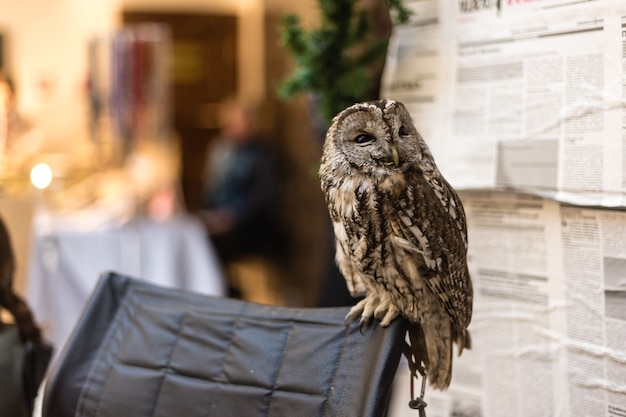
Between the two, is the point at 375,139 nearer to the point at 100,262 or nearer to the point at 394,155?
the point at 394,155

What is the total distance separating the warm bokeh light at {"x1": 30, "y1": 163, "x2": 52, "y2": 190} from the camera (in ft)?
8.91

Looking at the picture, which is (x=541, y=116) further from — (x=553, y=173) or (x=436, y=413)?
(x=436, y=413)

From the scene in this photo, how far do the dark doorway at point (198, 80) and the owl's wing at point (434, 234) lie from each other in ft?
15.5

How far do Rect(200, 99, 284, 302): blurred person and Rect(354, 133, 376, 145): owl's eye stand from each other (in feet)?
10.6

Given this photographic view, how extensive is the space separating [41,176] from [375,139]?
1.89 meters

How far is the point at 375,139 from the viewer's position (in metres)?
1.22

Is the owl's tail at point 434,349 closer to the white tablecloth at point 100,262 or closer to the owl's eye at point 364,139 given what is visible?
the owl's eye at point 364,139

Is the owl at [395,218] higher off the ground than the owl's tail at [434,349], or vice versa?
the owl at [395,218]

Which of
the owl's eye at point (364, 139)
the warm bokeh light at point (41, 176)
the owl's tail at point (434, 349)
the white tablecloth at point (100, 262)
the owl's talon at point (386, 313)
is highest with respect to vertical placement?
the owl's eye at point (364, 139)

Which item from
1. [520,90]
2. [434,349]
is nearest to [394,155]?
[434,349]

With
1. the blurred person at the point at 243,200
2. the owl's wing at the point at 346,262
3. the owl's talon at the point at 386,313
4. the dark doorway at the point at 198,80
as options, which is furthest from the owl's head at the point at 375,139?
the dark doorway at the point at 198,80

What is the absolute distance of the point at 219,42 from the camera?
19.3 ft

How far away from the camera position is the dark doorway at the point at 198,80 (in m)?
5.84

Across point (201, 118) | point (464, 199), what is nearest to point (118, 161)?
point (464, 199)
